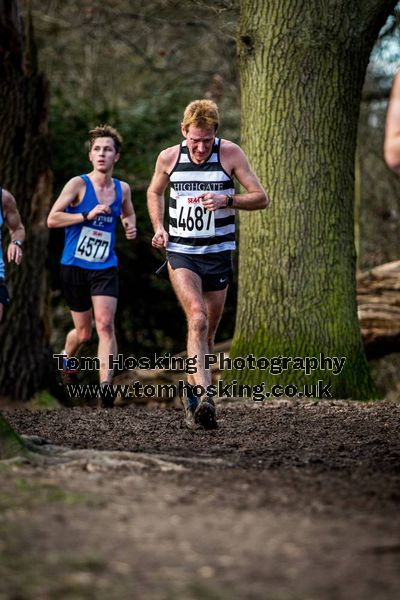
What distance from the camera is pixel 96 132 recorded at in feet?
32.3

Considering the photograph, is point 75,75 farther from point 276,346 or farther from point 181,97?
point 276,346

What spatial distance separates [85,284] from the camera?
9.91m

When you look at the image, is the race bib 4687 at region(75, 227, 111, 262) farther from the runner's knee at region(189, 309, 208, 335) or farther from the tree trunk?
the tree trunk

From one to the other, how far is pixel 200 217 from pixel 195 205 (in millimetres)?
98

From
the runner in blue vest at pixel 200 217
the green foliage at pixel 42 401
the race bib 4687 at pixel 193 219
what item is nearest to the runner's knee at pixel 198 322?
the runner in blue vest at pixel 200 217

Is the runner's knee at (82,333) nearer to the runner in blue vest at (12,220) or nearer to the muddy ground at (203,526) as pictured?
the runner in blue vest at (12,220)

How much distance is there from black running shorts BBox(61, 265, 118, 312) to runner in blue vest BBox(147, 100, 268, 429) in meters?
1.90

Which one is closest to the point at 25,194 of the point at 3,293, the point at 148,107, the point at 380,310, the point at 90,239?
the point at 90,239

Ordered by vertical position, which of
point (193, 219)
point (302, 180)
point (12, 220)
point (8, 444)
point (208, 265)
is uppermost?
point (302, 180)

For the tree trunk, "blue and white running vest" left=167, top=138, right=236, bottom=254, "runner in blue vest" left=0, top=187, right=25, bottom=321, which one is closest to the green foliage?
"runner in blue vest" left=0, top=187, right=25, bottom=321

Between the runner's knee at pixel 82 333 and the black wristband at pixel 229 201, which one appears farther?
the runner's knee at pixel 82 333

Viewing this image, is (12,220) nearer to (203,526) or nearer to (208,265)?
(208,265)

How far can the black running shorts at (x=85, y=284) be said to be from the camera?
386 inches

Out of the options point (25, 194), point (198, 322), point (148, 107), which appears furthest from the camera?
point (148, 107)
